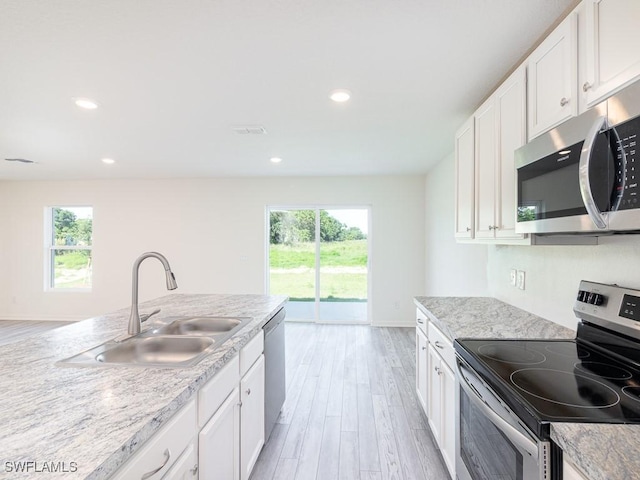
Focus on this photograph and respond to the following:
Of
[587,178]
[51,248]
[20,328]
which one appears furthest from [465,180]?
[51,248]

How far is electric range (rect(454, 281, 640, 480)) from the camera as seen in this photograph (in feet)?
3.02

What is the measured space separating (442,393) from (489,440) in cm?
70

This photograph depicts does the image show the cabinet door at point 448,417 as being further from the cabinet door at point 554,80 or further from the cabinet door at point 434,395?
the cabinet door at point 554,80

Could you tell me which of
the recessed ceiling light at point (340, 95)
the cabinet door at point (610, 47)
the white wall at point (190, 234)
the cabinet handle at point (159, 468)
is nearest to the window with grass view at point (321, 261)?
the white wall at point (190, 234)

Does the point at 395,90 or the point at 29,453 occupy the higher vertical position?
the point at 395,90

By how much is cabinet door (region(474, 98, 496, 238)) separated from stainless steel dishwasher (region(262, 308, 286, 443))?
1579 mm

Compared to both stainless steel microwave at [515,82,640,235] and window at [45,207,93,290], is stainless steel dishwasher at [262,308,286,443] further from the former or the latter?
window at [45,207,93,290]

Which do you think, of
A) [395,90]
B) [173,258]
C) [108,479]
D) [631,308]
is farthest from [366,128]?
[173,258]

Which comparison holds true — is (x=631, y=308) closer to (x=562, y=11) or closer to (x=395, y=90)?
(x=562, y=11)

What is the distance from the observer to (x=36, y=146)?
12.2 feet

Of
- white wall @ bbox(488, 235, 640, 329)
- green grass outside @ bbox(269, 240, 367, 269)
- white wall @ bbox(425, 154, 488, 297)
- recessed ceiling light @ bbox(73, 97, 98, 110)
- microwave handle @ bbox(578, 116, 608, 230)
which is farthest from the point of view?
green grass outside @ bbox(269, 240, 367, 269)

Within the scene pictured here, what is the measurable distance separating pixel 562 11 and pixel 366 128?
5.70 ft

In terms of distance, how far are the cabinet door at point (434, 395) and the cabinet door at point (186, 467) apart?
56.3 inches

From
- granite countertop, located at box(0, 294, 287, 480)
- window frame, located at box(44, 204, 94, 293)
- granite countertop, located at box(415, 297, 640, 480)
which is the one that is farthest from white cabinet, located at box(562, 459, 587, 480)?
window frame, located at box(44, 204, 94, 293)
